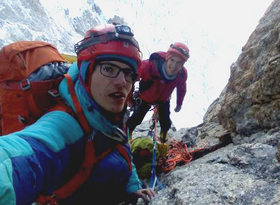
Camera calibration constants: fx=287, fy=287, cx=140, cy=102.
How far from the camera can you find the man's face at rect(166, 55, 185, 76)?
5477 mm

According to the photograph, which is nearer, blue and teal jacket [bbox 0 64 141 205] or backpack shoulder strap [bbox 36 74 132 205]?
blue and teal jacket [bbox 0 64 141 205]

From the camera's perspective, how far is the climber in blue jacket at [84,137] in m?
1.53

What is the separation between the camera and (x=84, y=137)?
197 centimetres

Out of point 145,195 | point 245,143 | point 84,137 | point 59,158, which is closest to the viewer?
point 59,158

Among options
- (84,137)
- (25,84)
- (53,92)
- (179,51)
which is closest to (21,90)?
(25,84)

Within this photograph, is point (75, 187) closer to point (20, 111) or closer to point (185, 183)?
point (20, 111)

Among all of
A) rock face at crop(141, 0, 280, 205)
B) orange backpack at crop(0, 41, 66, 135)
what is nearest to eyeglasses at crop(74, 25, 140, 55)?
orange backpack at crop(0, 41, 66, 135)

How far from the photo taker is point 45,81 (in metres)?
2.15

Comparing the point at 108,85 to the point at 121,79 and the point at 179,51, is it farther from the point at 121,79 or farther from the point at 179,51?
the point at 179,51

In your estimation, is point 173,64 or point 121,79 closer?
point 121,79

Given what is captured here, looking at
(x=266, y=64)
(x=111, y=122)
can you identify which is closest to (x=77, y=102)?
(x=111, y=122)

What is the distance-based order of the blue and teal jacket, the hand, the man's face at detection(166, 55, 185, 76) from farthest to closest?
the man's face at detection(166, 55, 185, 76) → the hand → the blue and teal jacket

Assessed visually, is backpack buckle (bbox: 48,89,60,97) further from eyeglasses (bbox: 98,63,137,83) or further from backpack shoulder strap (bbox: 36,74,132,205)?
eyeglasses (bbox: 98,63,137,83)

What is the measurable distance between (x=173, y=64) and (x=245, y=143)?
2.35 metres
